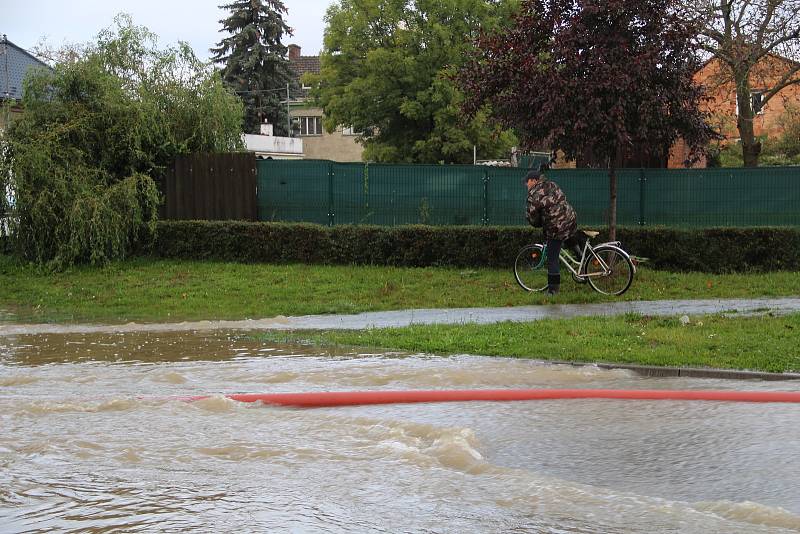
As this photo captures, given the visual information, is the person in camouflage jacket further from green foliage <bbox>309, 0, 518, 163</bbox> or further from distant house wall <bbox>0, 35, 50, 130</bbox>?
green foliage <bbox>309, 0, 518, 163</bbox>

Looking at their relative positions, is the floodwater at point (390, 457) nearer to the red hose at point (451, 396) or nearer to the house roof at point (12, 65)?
the red hose at point (451, 396)

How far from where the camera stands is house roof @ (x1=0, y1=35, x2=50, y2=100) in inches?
1228

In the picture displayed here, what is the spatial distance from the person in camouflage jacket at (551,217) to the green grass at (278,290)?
0.40m

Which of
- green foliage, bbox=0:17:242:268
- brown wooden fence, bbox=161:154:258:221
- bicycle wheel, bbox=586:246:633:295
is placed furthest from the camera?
brown wooden fence, bbox=161:154:258:221

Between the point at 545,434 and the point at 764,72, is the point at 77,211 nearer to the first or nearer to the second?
the point at 545,434

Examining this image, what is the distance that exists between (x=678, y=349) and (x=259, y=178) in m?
12.9

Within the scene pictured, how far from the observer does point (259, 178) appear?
20.5 metres

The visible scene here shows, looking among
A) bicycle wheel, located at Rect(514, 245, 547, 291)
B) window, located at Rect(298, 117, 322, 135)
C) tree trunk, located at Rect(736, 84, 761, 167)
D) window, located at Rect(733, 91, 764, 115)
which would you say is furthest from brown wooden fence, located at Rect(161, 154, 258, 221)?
window, located at Rect(298, 117, 322, 135)

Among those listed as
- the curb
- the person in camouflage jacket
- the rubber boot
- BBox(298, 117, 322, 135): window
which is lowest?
the curb

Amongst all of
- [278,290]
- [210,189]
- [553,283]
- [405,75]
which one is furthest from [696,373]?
[405,75]

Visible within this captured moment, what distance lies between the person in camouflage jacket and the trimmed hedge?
7.95ft

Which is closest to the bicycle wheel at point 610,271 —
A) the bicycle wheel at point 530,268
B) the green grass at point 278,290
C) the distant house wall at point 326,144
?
the green grass at point 278,290

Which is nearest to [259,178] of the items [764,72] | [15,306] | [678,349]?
[15,306]

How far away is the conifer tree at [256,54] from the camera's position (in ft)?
197
